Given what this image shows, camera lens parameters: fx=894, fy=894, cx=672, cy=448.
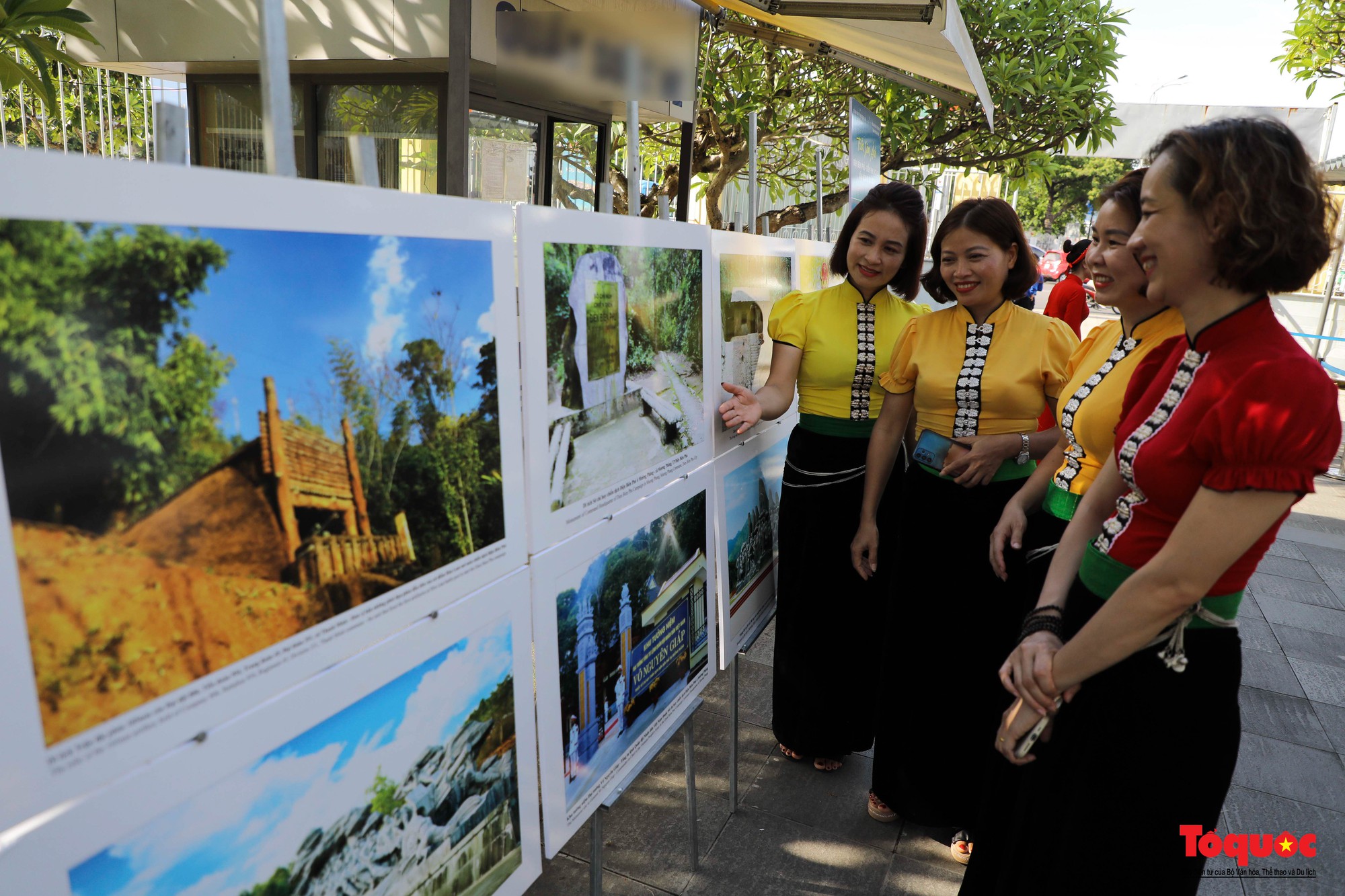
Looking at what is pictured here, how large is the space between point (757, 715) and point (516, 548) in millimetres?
2423

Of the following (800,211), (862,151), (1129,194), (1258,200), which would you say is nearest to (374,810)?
(1258,200)

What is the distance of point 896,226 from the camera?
2.75 metres

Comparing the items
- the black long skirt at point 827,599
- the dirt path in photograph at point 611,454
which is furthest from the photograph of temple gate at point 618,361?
the black long skirt at point 827,599

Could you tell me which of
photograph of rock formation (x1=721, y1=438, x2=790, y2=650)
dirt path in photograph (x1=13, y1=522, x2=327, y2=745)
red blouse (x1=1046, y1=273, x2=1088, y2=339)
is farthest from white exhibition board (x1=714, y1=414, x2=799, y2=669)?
red blouse (x1=1046, y1=273, x2=1088, y2=339)

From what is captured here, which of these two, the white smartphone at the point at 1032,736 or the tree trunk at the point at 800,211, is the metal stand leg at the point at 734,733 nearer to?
the white smartphone at the point at 1032,736

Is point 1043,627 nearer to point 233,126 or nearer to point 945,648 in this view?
point 945,648

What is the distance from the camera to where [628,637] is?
6.54 feet

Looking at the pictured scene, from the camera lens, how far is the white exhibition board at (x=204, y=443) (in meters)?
0.86

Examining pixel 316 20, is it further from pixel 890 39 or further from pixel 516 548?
pixel 516 548

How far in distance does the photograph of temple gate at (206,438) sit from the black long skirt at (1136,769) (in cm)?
121

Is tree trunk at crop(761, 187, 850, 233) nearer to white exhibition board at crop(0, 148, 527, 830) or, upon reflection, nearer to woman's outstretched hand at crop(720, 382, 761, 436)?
woman's outstretched hand at crop(720, 382, 761, 436)

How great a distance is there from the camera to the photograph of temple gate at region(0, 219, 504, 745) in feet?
2.84

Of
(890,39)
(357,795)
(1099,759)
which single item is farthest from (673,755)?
(890,39)

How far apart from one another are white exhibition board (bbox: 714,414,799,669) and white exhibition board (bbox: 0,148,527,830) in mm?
1247
